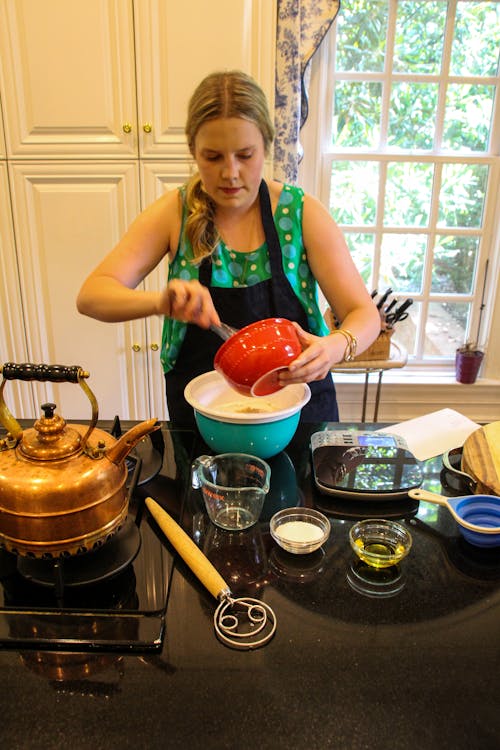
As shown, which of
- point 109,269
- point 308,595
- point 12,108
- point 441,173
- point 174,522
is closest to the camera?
point 308,595

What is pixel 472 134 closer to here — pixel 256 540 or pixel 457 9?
pixel 457 9

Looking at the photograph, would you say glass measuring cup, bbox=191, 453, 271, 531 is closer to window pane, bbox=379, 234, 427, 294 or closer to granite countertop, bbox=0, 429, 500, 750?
granite countertop, bbox=0, 429, 500, 750

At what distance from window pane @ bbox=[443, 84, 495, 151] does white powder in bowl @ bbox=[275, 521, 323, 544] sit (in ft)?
7.14

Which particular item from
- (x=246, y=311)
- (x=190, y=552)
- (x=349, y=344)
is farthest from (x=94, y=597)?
(x=246, y=311)

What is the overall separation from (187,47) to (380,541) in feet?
5.84

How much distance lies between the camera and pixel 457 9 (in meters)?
2.35

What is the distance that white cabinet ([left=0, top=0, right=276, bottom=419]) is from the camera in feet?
6.36

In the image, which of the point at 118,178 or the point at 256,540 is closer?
the point at 256,540

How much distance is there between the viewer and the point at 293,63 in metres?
2.03

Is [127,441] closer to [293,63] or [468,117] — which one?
[293,63]

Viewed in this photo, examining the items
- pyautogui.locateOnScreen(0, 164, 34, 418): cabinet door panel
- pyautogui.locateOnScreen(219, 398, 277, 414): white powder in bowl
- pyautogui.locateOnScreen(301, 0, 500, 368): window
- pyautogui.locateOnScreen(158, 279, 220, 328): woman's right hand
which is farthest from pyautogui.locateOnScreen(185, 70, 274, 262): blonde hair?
pyautogui.locateOnScreen(301, 0, 500, 368): window

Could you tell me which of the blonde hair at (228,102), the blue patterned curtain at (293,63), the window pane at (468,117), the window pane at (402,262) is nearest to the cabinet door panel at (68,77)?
the blue patterned curtain at (293,63)

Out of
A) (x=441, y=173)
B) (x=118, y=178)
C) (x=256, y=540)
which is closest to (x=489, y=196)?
(x=441, y=173)

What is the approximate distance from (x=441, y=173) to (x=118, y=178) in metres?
1.37
